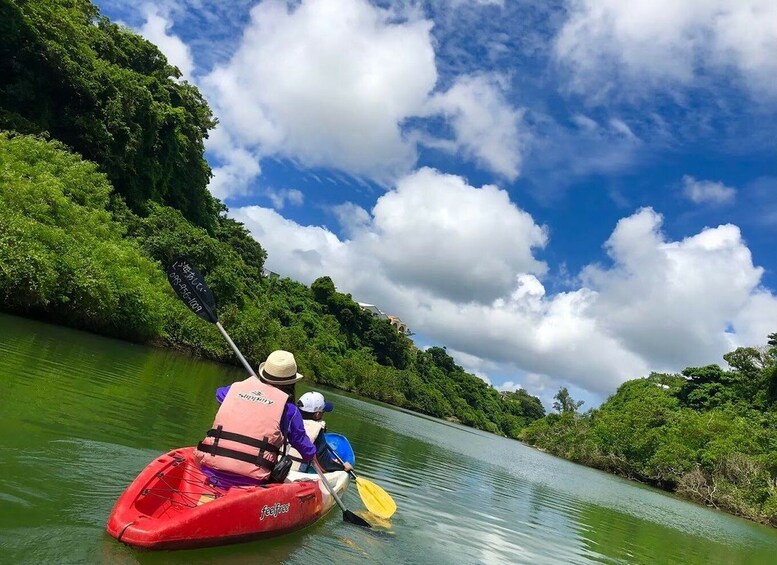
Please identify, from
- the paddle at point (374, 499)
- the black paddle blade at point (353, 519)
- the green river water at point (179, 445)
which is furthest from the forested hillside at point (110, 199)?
the black paddle blade at point (353, 519)

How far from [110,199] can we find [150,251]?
4.15m

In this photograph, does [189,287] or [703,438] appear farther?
[703,438]

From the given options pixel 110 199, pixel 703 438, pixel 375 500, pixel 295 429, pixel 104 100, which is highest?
pixel 104 100

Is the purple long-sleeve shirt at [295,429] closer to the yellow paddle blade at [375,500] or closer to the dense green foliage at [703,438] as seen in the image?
the yellow paddle blade at [375,500]

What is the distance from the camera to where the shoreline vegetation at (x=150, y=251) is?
23.5 m

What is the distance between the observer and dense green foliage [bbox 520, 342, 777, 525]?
33.3 m

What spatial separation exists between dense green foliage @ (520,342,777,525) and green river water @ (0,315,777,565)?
47.4ft

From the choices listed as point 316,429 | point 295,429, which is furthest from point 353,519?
point 295,429

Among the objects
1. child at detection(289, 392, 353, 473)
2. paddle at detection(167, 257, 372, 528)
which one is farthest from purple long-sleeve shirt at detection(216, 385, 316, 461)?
paddle at detection(167, 257, 372, 528)

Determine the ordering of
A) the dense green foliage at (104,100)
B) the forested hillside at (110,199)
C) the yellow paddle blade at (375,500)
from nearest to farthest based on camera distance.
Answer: the yellow paddle blade at (375,500) → the forested hillside at (110,199) → the dense green foliage at (104,100)

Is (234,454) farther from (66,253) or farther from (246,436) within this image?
(66,253)

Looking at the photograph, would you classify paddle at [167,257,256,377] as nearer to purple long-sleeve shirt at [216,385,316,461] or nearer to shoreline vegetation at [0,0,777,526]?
purple long-sleeve shirt at [216,385,316,461]

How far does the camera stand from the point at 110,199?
116ft

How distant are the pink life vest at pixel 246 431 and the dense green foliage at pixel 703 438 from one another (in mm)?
32696
